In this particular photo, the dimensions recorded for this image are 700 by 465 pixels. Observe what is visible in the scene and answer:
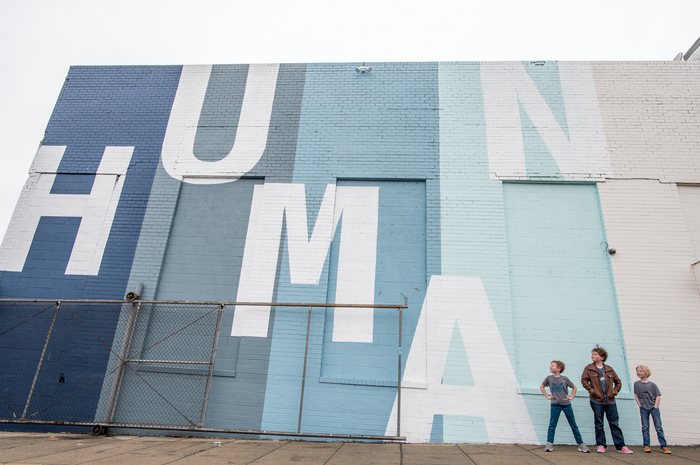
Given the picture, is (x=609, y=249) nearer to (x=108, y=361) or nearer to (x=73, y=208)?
(x=108, y=361)

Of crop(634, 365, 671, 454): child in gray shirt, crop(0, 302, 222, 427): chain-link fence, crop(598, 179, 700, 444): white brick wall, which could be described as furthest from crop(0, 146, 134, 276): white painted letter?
crop(598, 179, 700, 444): white brick wall

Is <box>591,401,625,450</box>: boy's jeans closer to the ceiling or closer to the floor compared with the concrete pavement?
closer to the ceiling

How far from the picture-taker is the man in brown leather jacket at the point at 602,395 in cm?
562

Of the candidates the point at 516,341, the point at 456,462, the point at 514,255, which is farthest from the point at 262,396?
the point at 514,255

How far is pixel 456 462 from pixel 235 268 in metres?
5.15

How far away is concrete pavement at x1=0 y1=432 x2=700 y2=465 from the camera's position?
15.3 feet

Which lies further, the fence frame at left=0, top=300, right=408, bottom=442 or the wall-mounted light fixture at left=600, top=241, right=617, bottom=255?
the wall-mounted light fixture at left=600, top=241, right=617, bottom=255

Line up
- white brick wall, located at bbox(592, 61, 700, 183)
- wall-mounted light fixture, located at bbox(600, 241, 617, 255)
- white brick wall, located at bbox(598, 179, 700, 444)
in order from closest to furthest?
white brick wall, located at bbox(598, 179, 700, 444) → wall-mounted light fixture, located at bbox(600, 241, 617, 255) → white brick wall, located at bbox(592, 61, 700, 183)

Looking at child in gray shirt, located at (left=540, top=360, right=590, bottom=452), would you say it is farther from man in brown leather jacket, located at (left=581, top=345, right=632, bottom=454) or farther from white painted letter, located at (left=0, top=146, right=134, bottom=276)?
white painted letter, located at (left=0, top=146, right=134, bottom=276)

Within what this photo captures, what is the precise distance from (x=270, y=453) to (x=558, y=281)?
5867mm

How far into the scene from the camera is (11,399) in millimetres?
6785

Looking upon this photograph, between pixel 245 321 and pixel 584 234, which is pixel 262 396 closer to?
pixel 245 321

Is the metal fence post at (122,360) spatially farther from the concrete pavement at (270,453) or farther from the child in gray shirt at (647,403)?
the child in gray shirt at (647,403)

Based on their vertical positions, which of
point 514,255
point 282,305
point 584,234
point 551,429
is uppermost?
point 584,234
